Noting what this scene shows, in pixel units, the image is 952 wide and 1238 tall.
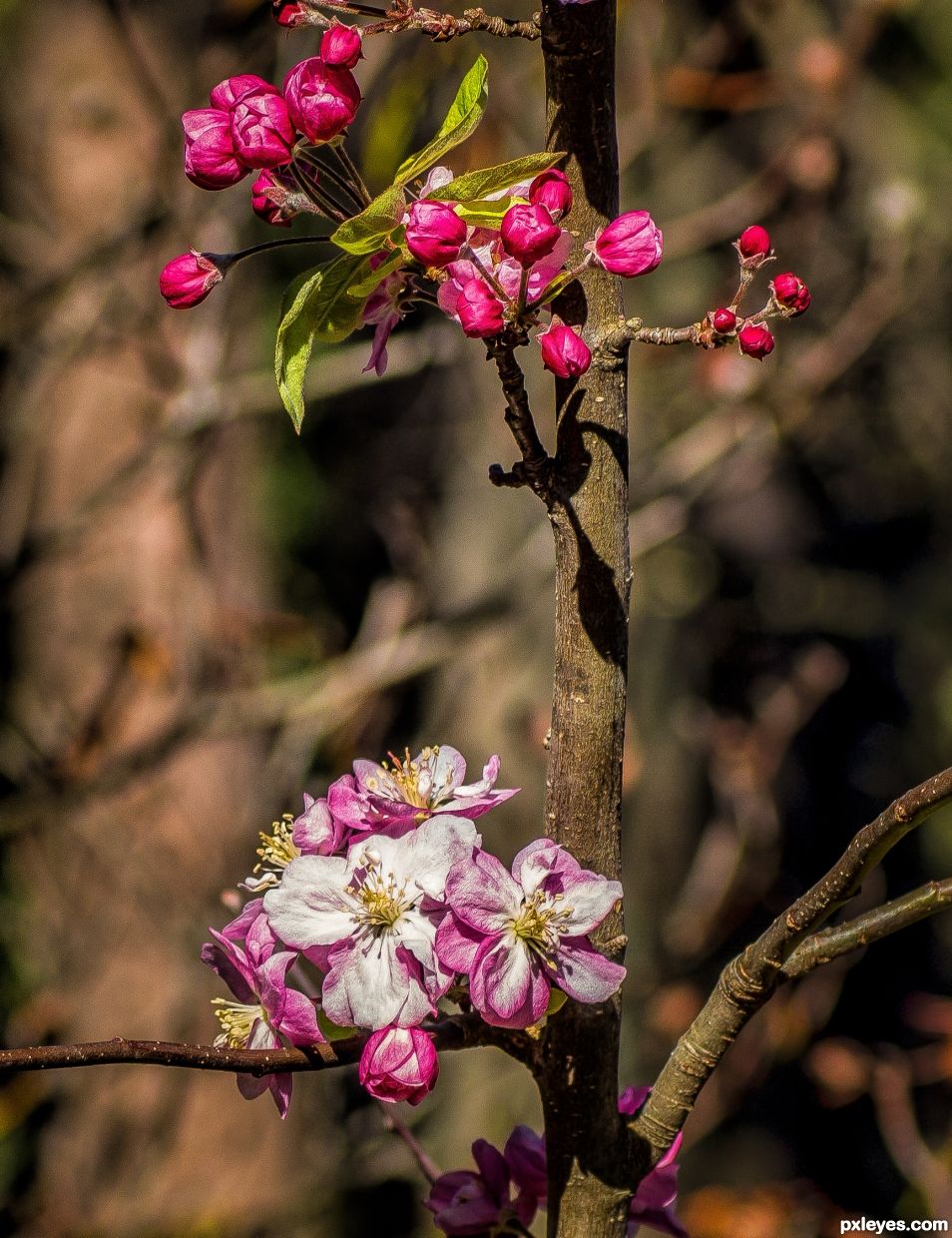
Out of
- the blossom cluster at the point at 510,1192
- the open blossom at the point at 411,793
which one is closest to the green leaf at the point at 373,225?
the open blossom at the point at 411,793

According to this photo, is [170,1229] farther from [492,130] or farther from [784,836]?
[492,130]

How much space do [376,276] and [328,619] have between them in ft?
8.06

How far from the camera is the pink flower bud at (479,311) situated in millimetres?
515

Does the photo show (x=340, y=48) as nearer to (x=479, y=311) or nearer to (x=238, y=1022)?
(x=479, y=311)

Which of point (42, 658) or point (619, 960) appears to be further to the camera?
point (42, 658)

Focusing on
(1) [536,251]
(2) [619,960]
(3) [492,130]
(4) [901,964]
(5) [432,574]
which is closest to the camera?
(1) [536,251]

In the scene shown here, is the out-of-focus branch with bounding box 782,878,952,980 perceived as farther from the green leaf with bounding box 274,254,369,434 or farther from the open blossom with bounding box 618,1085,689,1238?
the green leaf with bounding box 274,254,369,434

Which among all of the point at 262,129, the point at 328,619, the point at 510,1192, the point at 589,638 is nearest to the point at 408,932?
the point at 589,638

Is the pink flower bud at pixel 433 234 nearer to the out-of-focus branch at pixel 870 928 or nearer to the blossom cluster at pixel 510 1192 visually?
the out-of-focus branch at pixel 870 928

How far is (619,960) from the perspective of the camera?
0.63 metres

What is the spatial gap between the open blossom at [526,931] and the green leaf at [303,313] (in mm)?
241

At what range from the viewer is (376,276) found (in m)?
0.56

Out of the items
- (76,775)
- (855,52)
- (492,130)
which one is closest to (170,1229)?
(76,775)

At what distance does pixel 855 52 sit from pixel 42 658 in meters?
2.02
